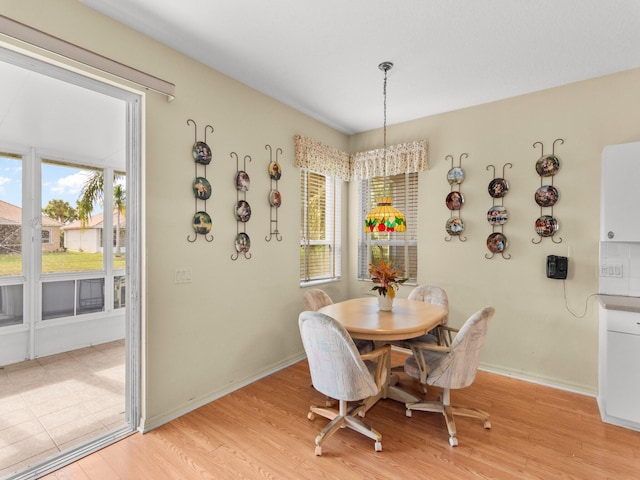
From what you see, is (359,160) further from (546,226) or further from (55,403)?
(55,403)

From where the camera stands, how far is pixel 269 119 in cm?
328

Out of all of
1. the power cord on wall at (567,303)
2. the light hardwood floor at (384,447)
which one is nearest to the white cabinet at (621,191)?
the power cord on wall at (567,303)

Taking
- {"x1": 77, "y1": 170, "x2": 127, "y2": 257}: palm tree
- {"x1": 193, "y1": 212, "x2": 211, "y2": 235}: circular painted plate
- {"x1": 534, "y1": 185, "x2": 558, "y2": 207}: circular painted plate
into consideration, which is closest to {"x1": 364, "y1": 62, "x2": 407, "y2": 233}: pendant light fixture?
{"x1": 193, "y1": 212, "x2": 211, "y2": 235}: circular painted plate

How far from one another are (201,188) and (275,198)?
0.86m

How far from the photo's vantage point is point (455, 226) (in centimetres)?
355

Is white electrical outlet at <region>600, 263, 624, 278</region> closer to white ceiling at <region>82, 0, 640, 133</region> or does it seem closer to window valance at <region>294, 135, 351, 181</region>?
white ceiling at <region>82, 0, 640, 133</region>

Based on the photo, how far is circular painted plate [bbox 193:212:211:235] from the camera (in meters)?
2.60

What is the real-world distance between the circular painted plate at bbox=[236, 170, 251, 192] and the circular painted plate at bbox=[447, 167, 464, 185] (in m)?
2.19

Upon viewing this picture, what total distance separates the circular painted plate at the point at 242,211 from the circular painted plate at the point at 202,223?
0.30m

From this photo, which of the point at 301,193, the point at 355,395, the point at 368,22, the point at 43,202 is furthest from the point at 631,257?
the point at 43,202

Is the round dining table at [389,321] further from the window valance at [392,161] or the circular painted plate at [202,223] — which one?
the window valance at [392,161]

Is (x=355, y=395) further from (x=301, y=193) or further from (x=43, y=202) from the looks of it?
(x=43, y=202)

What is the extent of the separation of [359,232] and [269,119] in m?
1.93

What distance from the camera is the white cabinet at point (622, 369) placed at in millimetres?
2293
